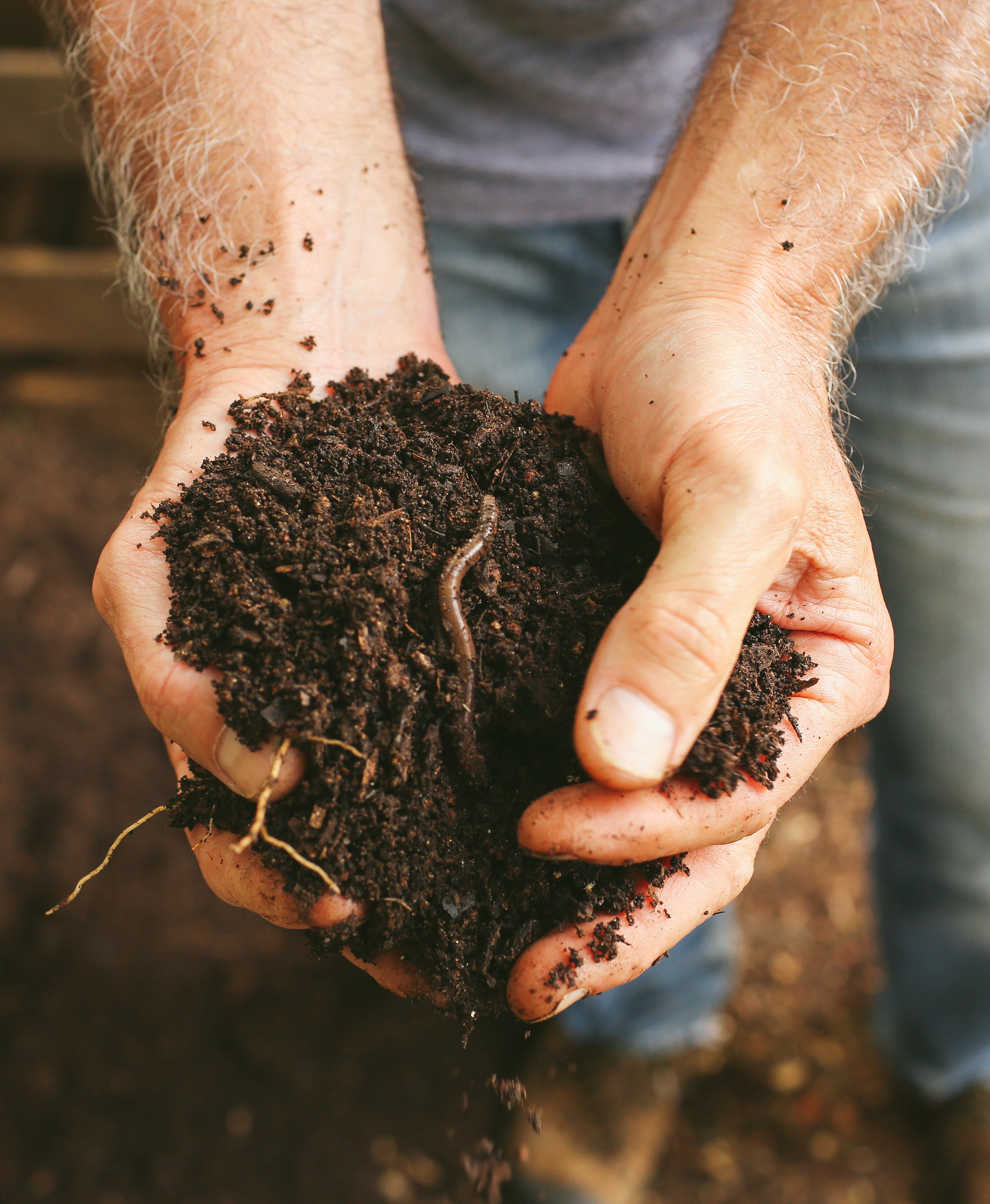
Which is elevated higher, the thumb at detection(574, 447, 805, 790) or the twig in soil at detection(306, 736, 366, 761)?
the thumb at detection(574, 447, 805, 790)

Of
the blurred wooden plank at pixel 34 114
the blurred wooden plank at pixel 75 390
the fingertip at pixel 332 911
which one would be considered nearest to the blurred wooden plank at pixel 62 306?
the blurred wooden plank at pixel 75 390

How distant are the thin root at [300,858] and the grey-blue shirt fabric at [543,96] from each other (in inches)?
95.3

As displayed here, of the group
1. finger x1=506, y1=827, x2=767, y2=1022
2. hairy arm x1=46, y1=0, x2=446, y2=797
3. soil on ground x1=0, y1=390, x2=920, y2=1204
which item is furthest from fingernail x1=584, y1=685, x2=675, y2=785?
soil on ground x1=0, y1=390, x2=920, y2=1204

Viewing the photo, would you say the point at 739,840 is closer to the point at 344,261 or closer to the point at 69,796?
the point at 344,261

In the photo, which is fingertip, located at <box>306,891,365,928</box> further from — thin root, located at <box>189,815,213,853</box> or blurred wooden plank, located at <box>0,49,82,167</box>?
blurred wooden plank, located at <box>0,49,82,167</box>

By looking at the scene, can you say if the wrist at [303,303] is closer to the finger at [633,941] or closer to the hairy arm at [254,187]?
the hairy arm at [254,187]

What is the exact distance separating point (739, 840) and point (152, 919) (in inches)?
137

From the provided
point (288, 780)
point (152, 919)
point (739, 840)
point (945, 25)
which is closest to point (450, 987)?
point (288, 780)

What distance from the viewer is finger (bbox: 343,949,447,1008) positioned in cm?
191

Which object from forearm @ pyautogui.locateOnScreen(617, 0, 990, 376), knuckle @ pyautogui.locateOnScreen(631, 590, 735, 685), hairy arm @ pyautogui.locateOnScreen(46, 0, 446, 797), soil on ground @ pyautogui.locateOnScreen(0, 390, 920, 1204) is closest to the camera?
knuckle @ pyautogui.locateOnScreen(631, 590, 735, 685)

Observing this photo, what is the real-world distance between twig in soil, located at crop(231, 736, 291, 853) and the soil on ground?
219 cm

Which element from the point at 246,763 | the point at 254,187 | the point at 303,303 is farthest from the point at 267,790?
the point at 254,187

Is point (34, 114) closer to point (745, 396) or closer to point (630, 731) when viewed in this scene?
point (745, 396)

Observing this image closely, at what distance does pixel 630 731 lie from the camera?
1.61 m
